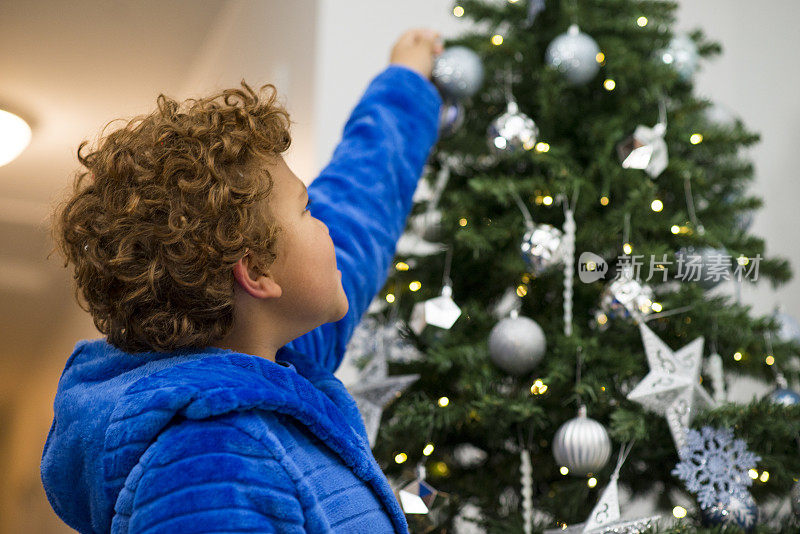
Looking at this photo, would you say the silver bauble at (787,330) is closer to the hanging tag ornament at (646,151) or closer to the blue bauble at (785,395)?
the blue bauble at (785,395)

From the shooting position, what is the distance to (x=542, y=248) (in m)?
0.89

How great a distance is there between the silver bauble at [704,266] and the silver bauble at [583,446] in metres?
0.27

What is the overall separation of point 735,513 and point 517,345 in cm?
31

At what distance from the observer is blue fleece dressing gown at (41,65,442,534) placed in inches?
19.2

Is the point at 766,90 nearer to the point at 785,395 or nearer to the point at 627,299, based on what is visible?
the point at 785,395

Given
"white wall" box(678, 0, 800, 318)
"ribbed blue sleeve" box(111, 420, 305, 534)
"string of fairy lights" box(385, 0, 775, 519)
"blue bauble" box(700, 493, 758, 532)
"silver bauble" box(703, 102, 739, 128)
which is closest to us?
"ribbed blue sleeve" box(111, 420, 305, 534)

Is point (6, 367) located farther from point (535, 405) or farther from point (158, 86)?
point (535, 405)

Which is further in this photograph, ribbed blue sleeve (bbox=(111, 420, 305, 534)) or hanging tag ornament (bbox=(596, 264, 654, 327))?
hanging tag ornament (bbox=(596, 264, 654, 327))

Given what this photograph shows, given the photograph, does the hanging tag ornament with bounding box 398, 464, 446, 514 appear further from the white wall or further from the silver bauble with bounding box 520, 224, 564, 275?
the white wall

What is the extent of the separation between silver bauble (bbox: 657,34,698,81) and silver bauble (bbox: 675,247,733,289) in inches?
10.6

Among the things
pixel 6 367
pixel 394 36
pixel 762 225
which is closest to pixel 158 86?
pixel 394 36

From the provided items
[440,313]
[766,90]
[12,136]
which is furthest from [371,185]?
[766,90]

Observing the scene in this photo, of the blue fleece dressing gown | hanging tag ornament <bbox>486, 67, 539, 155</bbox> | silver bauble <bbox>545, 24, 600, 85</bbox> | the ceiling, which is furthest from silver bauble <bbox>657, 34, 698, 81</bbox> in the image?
the ceiling

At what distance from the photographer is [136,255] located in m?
0.57
